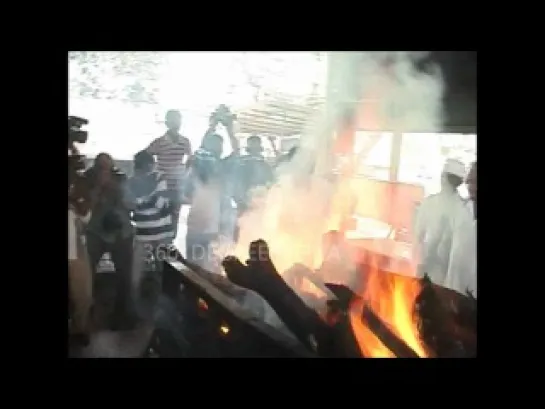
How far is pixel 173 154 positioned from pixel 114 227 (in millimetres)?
233

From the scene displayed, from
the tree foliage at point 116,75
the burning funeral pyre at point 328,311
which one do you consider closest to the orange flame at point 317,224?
the burning funeral pyre at point 328,311

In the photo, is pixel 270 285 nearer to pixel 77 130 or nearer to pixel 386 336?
pixel 386 336

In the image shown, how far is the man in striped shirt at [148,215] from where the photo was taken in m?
2.27

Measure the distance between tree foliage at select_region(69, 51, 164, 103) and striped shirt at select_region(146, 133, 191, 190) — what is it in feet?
0.36

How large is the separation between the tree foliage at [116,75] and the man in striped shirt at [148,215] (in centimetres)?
15

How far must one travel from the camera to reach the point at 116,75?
7.44 feet

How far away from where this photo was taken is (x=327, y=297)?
2.29 metres

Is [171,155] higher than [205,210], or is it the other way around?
[171,155]

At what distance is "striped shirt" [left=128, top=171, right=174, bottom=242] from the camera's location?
7.45 ft

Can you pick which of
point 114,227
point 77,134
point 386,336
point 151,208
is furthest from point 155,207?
point 386,336

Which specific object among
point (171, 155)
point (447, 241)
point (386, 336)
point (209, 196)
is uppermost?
point (171, 155)

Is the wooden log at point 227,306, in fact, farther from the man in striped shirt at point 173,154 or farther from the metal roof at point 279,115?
the metal roof at point 279,115
